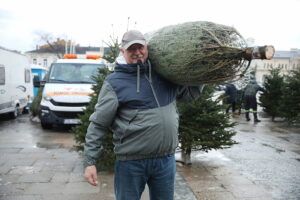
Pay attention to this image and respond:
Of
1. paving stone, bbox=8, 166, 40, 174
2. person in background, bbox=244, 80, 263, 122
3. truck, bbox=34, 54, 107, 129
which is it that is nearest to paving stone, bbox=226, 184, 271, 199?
paving stone, bbox=8, 166, 40, 174

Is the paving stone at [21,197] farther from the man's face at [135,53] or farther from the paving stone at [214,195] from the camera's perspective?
the man's face at [135,53]

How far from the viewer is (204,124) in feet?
18.5

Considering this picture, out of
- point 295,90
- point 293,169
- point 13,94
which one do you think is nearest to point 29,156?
point 293,169

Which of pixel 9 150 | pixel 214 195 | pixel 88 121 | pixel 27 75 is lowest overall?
pixel 9 150

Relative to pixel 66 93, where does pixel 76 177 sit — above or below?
below

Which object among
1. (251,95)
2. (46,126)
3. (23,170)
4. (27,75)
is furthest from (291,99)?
(27,75)

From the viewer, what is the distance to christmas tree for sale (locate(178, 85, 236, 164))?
18.1ft

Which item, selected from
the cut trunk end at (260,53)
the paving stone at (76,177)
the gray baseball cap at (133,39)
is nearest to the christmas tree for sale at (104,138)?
the paving stone at (76,177)

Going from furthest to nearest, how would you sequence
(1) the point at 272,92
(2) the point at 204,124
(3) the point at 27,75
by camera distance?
1. (3) the point at 27,75
2. (1) the point at 272,92
3. (2) the point at 204,124

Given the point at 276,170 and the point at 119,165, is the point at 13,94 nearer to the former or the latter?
the point at 276,170

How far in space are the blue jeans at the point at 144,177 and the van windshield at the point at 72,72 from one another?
7695 millimetres

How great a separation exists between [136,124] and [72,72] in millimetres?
8335

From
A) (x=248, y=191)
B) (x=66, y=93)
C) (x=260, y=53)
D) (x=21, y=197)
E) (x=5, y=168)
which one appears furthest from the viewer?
(x=66, y=93)

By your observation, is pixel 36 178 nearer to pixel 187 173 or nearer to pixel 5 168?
pixel 5 168
